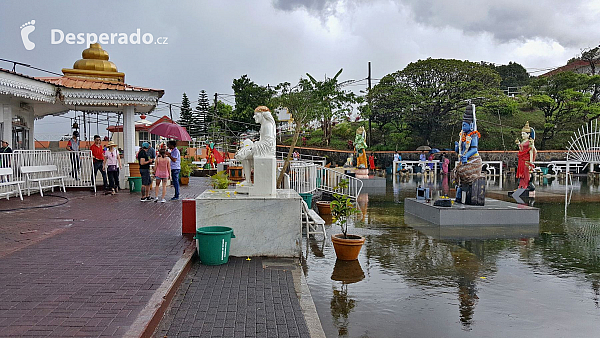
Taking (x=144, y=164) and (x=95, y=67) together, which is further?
(x=95, y=67)

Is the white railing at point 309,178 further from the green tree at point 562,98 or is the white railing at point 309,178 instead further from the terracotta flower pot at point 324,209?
the green tree at point 562,98

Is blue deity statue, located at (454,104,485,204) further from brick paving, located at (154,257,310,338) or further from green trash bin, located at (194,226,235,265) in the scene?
green trash bin, located at (194,226,235,265)

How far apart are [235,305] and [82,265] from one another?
2.38 m

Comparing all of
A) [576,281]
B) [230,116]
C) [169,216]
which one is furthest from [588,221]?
[230,116]

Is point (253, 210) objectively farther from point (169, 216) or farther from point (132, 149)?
point (132, 149)

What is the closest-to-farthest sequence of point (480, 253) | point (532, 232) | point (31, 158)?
1. point (480, 253)
2. point (532, 232)
3. point (31, 158)

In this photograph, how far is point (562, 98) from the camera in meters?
38.7

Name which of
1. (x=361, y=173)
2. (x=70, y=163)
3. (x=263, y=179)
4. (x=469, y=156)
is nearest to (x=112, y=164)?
(x=70, y=163)

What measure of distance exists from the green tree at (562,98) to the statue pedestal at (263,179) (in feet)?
123

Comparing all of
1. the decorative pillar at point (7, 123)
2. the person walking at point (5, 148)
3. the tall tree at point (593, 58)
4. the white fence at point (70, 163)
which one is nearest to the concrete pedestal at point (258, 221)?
the person walking at point (5, 148)

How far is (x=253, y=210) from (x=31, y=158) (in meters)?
9.32

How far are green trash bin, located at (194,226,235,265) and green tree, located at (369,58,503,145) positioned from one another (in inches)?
1419

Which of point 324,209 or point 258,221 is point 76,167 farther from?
point 258,221

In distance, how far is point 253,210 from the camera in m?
7.15
